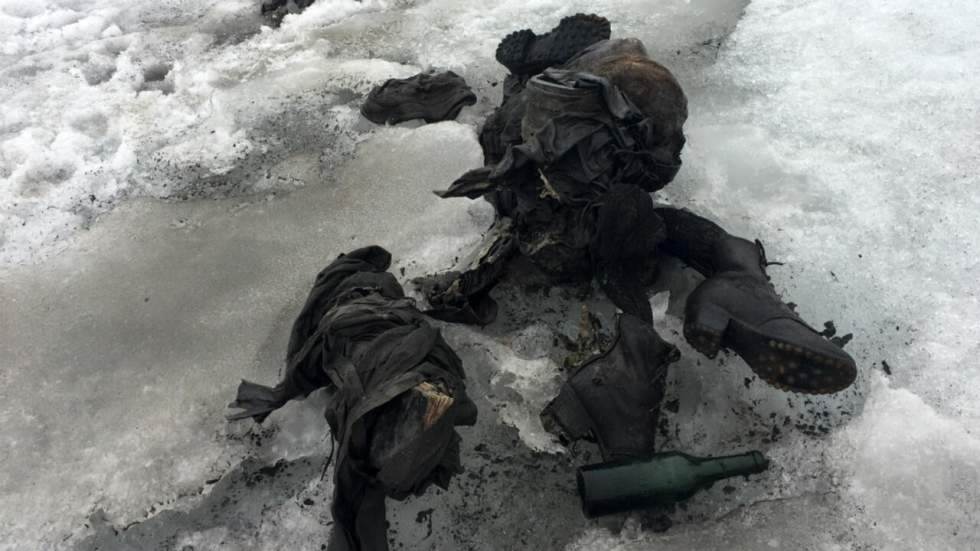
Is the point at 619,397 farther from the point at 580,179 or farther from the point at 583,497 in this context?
the point at 580,179

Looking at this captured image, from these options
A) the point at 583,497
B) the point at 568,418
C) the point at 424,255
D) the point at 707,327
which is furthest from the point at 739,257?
the point at 424,255

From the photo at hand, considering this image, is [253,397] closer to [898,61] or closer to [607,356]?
[607,356]

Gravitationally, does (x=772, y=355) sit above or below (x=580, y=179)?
below

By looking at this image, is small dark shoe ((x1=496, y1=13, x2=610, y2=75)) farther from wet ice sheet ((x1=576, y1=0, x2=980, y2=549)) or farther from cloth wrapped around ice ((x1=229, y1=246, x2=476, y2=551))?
cloth wrapped around ice ((x1=229, y1=246, x2=476, y2=551))

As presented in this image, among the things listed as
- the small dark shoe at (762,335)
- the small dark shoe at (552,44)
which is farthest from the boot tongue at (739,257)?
the small dark shoe at (552,44)

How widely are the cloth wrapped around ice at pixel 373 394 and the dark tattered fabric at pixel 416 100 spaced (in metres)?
1.59

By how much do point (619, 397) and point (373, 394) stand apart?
776 mm

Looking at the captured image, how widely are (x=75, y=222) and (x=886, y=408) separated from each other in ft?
11.9

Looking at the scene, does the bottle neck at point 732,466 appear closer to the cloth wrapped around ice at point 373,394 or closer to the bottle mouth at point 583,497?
the bottle mouth at point 583,497

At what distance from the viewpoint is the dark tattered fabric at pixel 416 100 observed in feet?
12.1

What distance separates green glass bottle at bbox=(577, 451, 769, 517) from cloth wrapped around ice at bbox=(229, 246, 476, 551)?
42cm

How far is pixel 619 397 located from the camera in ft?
6.70

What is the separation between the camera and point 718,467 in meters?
1.95

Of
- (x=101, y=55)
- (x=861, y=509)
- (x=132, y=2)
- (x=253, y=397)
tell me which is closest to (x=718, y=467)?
(x=861, y=509)
